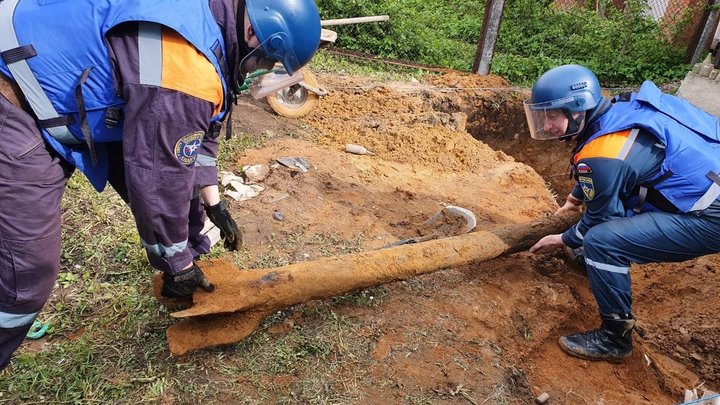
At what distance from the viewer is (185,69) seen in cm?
195

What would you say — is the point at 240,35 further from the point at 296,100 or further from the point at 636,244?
the point at 296,100

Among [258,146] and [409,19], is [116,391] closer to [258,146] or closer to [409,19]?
[258,146]

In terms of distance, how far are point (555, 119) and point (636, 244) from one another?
98 centimetres

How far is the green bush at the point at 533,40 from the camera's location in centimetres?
951

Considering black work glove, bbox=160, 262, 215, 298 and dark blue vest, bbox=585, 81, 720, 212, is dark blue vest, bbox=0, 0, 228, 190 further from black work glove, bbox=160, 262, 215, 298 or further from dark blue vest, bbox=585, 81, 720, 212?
dark blue vest, bbox=585, 81, 720, 212

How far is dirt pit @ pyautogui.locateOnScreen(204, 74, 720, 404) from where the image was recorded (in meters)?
3.14

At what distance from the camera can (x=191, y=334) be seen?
2816 mm

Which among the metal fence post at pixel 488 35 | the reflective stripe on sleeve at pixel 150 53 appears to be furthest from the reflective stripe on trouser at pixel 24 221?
the metal fence post at pixel 488 35

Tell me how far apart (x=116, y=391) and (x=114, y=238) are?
4.61 feet

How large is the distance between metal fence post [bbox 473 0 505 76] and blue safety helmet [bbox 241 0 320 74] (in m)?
6.70

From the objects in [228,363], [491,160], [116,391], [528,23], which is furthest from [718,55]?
[116,391]

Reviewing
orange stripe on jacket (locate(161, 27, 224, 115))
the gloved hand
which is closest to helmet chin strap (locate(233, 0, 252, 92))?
orange stripe on jacket (locate(161, 27, 224, 115))

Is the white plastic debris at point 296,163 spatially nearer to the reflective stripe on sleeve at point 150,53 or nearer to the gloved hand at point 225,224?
the gloved hand at point 225,224

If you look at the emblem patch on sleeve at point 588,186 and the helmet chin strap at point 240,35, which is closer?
the helmet chin strap at point 240,35
